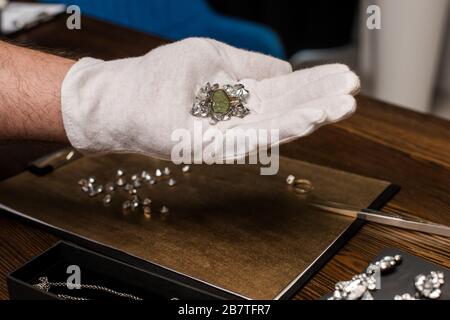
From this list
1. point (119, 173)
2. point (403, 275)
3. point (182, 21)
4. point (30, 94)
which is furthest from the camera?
point (182, 21)

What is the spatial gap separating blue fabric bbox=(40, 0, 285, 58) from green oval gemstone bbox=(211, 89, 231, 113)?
773 mm

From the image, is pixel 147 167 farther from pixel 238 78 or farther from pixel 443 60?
pixel 443 60

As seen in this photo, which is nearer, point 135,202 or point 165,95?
point 165,95

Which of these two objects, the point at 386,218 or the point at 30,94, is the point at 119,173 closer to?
the point at 30,94

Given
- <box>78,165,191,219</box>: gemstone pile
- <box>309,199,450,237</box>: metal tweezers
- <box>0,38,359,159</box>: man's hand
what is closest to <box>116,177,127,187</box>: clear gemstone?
<box>78,165,191,219</box>: gemstone pile

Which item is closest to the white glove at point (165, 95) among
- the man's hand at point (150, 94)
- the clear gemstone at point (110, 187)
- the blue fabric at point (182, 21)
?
the man's hand at point (150, 94)

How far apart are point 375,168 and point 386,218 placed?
0.14 meters

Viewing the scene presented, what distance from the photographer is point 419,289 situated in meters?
0.63

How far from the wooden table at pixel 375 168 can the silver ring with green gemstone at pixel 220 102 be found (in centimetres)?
19

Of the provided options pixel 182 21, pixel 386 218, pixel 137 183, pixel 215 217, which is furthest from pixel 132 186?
pixel 182 21

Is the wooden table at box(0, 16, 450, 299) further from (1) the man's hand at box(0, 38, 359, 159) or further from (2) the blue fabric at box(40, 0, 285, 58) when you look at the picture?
(2) the blue fabric at box(40, 0, 285, 58)

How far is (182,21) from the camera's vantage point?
5.13ft

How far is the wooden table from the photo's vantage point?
0.71m
